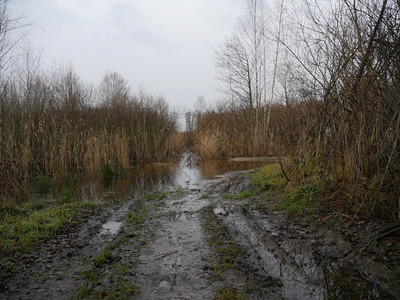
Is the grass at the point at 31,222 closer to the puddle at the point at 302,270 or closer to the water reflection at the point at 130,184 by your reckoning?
the water reflection at the point at 130,184

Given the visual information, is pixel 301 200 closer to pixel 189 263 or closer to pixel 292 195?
pixel 292 195

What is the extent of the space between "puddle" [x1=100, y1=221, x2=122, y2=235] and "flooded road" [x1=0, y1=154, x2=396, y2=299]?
15mm

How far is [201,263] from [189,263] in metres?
0.13

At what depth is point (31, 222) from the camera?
432 centimetres

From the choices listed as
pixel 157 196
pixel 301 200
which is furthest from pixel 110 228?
pixel 301 200

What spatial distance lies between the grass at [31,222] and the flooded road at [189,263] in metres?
0.22

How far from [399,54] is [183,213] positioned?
3.96m

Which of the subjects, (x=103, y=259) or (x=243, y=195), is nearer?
(x=103, y=259)

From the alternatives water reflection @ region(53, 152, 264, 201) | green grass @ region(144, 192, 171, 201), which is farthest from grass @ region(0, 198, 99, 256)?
water reflection @ region(53, 152, 264, 201)

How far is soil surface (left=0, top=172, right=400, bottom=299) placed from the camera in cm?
255

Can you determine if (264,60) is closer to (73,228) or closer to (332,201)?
(332,201)

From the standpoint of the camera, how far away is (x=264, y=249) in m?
3.44

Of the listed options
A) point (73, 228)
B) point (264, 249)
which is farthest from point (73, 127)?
point (264, 249)

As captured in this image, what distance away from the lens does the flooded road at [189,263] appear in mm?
2555
